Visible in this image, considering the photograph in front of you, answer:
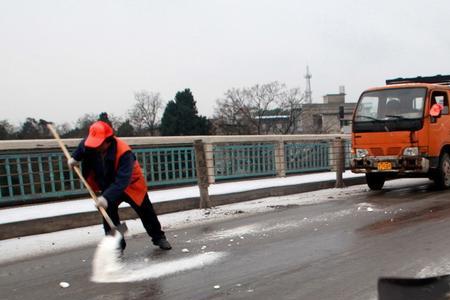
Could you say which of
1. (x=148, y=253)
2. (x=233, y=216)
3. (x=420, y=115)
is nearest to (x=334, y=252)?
(x=148, y=253)

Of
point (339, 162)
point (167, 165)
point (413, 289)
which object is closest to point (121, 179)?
point (413, 289)

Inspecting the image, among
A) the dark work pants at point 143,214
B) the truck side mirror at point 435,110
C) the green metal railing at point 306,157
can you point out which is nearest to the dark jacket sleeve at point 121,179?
the dark work pants at point 143,214

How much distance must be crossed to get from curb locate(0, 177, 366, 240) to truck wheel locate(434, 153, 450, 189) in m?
2.81

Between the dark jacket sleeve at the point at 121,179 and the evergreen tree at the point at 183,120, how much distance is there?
4371 cm

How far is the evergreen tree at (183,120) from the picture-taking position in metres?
50.2

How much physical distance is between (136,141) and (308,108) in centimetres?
4879

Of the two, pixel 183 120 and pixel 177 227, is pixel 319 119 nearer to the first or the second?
pixel 183 120

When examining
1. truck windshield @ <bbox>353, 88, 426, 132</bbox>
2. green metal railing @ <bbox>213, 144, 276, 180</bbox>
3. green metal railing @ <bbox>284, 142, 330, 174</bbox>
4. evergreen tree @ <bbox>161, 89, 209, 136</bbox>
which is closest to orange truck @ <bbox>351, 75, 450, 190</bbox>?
truck windshield @ <bbox>353, 88, 426, 132</bbox>

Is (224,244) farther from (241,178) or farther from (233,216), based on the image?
(241,178)

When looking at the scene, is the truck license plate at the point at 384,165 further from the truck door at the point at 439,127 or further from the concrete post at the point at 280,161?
the concrete post at the point at 280,161

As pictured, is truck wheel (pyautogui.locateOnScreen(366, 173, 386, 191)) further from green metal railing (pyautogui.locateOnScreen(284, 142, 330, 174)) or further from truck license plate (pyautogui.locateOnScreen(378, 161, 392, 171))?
green metal railing (pyautogui.locateOnScreen(284, 142, 330, 174))

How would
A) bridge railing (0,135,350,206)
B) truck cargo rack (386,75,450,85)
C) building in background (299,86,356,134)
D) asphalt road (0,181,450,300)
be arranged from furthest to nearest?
building in background (299,86,356,134)
truck cargo rack (386,75,450,85)
bridge railing (0,135,350,206)
asphalt road (0,181,450,300)

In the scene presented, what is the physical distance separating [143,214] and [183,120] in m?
44.7

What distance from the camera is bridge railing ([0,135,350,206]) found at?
369 inches
